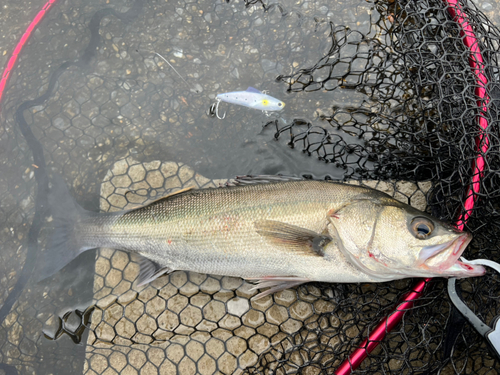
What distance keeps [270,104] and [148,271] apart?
1949 millimetres

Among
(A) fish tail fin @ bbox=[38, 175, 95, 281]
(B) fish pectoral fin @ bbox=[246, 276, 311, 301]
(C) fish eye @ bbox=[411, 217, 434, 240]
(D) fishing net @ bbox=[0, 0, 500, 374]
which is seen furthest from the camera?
(A) fish tail fin @ bbox=[38, 175, 95, 281]

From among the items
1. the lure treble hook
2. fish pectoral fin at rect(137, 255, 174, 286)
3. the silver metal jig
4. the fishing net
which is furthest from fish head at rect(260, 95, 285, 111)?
the silver metal jig

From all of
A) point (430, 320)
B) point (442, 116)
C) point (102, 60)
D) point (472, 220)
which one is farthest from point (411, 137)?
point (102, 60)

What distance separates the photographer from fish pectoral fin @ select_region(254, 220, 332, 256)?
2.53 metres

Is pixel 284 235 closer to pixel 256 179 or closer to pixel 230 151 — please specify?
pixel 256 179

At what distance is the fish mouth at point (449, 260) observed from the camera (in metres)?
2.28

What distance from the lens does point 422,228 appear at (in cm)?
239

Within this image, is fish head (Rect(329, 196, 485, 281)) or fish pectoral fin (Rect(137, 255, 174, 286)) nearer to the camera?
fish head (Rect(329, 196, 485, 281))

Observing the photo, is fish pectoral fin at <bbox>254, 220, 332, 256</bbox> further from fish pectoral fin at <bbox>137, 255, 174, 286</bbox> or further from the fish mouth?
fish pectoral fin at <bbox>137, 255, 174, 286</bbox>

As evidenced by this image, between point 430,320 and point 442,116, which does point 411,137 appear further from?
point 430,320

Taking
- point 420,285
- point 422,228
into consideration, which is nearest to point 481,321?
point 420,285

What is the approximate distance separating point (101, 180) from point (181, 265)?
1265mm

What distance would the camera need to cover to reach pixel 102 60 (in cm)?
356

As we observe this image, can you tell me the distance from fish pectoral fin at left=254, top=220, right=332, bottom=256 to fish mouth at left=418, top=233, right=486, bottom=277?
0.67 m
